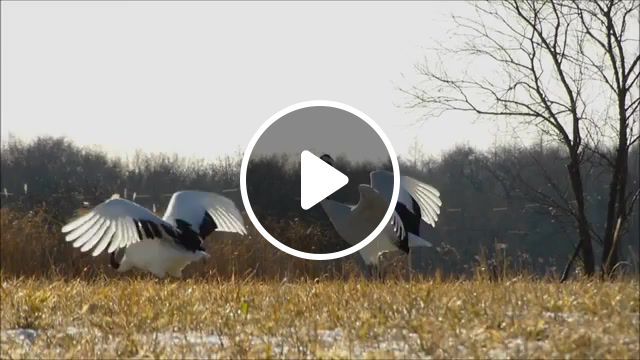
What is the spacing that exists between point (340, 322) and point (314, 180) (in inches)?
151

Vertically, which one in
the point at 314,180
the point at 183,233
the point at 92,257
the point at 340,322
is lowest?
the point at 92,257

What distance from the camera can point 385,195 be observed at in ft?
44.8

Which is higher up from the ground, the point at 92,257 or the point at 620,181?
the point at 620,181

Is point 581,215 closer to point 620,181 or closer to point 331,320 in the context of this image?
point 620,181

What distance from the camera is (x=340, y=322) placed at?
23.7ft

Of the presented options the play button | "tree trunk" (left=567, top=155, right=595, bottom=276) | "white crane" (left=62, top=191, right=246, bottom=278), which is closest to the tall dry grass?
"white crane" (left=62, top=191, right=246, bottom=278)

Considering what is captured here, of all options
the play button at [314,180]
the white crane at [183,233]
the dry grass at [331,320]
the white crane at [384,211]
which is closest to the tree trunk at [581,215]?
the white crane at [384,211]

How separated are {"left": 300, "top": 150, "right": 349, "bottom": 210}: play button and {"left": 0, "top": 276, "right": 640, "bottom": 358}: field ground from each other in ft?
5.27

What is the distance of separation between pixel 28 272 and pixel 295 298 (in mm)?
11196

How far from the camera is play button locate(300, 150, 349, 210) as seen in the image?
34.1 ft

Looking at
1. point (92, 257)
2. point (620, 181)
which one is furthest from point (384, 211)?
point (92, 257)

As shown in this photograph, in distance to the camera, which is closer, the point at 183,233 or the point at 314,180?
the point at 314,180

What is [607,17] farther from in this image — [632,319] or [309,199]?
[632,319]

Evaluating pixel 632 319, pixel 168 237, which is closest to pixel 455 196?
pixel 168 237
